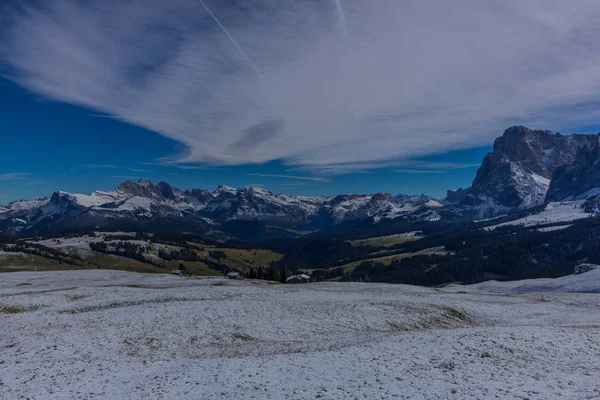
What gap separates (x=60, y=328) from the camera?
34750 millimetres

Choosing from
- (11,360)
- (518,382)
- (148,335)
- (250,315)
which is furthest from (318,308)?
(11,360)

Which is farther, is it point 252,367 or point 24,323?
point 24,323

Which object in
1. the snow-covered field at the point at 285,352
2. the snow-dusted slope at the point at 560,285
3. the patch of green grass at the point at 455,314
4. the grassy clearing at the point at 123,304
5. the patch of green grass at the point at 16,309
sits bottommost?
the snow-dusted slope at the point at 560,285

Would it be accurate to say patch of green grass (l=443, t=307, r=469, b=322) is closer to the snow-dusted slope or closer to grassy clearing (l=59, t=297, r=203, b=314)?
grassy clearing (l=59, t=297, r=203, b=314)

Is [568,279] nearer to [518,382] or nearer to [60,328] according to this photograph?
[518,382]

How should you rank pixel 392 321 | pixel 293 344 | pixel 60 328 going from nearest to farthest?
pixel 293 344, pixel 60 328, pixel 392 321

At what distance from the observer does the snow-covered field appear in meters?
19.7

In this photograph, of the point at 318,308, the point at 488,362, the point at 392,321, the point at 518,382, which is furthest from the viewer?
the point at 318,308

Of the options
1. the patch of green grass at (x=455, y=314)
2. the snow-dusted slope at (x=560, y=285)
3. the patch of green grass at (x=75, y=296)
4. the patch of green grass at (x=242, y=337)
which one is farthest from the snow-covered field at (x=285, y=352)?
the snow-dusted slope at (x=560, y=285)

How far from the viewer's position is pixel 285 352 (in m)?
28.3

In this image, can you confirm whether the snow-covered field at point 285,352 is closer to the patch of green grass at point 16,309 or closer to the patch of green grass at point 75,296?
the patch of green grass at point 16,309

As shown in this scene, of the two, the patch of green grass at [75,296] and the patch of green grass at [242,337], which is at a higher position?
the patch of green grass at [75,296]

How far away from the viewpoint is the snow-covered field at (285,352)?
64.5 feet

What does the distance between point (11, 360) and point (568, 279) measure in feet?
379
